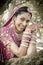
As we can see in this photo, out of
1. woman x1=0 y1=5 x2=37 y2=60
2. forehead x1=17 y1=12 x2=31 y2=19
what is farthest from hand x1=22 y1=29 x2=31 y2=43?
forehead x1=17 y1=12 x2=31 y2=19

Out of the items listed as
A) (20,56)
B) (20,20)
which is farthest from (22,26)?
(20,56)

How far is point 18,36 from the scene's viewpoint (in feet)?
13.8

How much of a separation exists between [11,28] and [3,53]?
11.4 inches

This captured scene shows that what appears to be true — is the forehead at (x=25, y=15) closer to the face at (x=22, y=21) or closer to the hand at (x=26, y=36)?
the face at (x=22, y=21)

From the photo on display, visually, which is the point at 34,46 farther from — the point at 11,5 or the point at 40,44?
the point at 11,5

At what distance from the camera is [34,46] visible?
4051 millimetres

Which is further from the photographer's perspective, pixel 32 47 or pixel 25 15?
pixel 25 15

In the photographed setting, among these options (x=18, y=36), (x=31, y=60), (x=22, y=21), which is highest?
(x=22, y=21)

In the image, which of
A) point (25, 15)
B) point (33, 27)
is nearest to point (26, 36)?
point (33, 27)

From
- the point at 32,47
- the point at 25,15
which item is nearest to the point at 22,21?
the point at 25,15

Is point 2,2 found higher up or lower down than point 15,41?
higher up

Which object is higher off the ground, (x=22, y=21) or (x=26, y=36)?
(x=22, y=21)

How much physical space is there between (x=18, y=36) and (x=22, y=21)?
0.55 ft

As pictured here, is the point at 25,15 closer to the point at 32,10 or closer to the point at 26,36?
the point at 32,10
